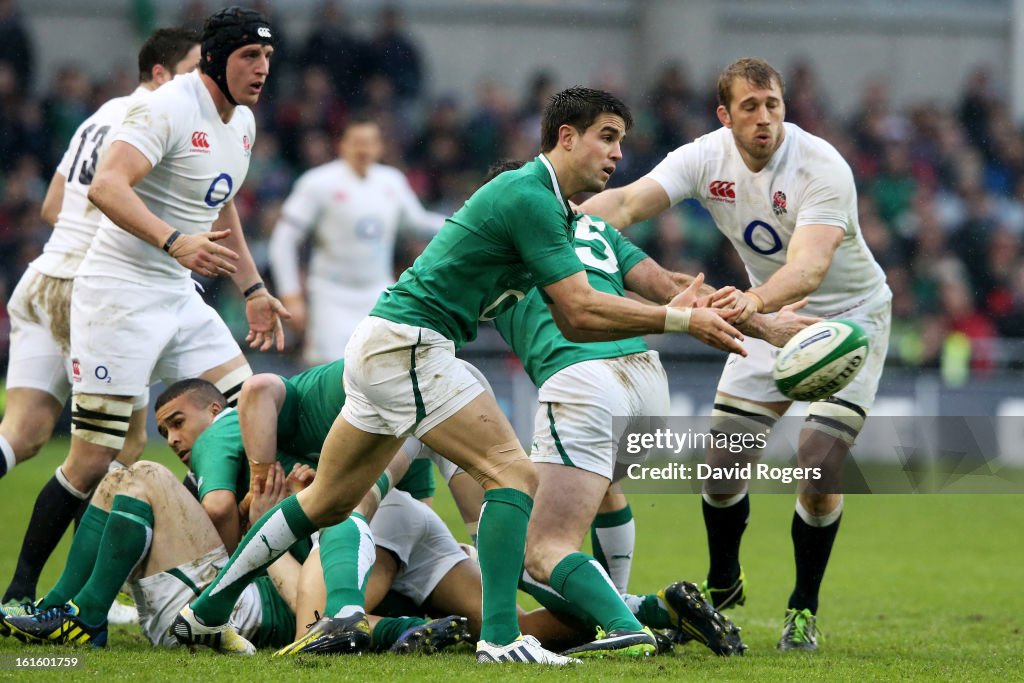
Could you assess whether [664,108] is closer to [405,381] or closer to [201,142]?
[201,142]

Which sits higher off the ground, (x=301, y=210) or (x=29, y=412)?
(x=301, y=210)

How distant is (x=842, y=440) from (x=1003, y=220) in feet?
41.6

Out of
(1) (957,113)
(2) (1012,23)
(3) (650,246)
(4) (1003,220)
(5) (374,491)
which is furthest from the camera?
(2) (1012,23)

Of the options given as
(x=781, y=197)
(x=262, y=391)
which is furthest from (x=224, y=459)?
(x=781, y=197)

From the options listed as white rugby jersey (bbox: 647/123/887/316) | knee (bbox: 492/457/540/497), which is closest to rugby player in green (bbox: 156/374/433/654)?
knee (bbox: 492/457/540/497)

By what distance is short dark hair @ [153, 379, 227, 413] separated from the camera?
604cm

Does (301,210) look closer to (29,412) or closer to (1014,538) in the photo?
(29,412)

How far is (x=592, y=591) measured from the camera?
5.14m

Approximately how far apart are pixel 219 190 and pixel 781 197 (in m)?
2.69

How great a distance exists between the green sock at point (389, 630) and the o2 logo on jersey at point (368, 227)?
5.98 meters

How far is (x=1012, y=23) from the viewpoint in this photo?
70.1 feet

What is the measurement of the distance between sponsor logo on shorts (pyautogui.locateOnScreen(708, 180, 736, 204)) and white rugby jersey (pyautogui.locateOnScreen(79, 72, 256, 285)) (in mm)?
2305

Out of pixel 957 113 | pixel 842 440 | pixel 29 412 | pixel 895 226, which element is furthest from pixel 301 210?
pixel 957 113

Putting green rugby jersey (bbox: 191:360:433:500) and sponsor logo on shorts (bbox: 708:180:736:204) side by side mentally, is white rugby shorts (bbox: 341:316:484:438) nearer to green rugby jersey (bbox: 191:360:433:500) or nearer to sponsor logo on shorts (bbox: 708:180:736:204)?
green rugby jersey (bbox: 191:360:433:500)
